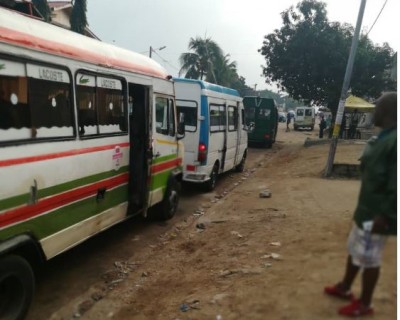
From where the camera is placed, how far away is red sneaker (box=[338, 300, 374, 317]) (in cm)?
308

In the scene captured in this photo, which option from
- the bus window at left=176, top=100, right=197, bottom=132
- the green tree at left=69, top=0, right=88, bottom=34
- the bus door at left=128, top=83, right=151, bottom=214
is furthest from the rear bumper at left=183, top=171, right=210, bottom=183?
the green tree at left=69, top=0, right=88, bottom=34

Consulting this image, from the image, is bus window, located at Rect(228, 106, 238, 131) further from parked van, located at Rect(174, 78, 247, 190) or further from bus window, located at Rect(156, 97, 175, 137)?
bus window, located at Rect(156, 97, 175, 137)

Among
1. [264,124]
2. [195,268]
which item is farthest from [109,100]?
[264,124]

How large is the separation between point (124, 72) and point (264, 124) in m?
17.0

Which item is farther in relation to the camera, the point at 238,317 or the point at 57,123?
the point at 57,123

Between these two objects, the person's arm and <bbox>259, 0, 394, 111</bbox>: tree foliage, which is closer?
the person's arm

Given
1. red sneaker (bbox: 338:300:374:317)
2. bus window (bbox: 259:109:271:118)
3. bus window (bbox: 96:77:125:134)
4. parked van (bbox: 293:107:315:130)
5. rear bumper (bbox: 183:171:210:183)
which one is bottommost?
parked van (bbox: 293:107:315:130)

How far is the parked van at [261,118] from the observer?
21828 mm

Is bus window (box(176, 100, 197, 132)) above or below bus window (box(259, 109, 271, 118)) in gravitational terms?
above

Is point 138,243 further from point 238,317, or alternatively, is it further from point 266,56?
point 266,56

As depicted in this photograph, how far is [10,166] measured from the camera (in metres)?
3.48

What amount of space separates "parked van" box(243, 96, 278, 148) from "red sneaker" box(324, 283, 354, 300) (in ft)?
60.4

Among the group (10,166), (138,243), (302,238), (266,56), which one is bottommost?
(138,243)

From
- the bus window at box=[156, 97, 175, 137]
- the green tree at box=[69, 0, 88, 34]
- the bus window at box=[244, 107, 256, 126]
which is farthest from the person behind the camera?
the bus window at box=[244, 107, 256, 126]
